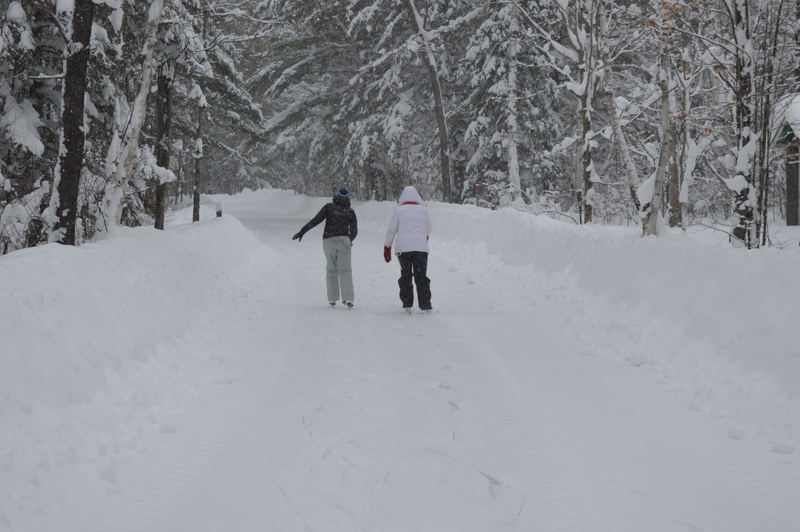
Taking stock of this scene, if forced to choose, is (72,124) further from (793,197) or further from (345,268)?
(793,197)

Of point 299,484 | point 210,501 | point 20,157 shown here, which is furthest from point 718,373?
point 20,157

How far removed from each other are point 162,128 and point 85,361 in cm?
1079

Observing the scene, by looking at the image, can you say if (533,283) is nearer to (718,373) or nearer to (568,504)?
(718,373)

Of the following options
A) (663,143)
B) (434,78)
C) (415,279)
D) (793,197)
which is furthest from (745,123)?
(434,78)

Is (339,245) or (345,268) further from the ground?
(339,245)

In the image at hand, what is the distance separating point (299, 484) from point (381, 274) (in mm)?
9265

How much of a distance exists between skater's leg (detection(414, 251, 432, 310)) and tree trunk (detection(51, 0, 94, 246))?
4915mm

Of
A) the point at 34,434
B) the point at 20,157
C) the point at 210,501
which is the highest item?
the point at 20,157

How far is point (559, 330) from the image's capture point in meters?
7.79

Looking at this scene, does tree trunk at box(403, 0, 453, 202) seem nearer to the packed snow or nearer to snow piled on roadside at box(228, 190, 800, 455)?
snow piled on roadside at box(228, 190, 800, 455)

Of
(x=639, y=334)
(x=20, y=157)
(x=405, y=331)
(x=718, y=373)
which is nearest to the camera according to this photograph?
(x=718, y=373)

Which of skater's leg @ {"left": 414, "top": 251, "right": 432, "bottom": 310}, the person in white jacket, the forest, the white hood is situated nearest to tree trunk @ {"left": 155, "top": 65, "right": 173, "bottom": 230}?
the forest

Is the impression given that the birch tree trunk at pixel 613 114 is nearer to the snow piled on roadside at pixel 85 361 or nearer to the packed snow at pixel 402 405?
the packed snow at pixel 402 405

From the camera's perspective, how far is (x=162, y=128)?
1403 centimetres
